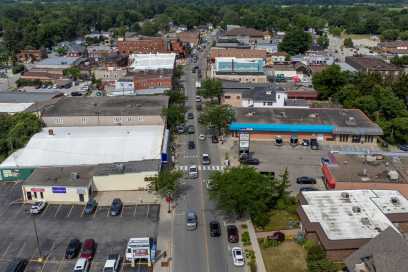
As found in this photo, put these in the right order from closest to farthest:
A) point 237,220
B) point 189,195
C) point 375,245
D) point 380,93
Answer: point 375,245, point 237,220, point 189,195, point 380,93

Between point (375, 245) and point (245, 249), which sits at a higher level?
point (375, 245)

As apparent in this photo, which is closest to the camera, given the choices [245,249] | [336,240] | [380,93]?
[336,240]

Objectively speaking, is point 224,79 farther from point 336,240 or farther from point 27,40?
point 27,40

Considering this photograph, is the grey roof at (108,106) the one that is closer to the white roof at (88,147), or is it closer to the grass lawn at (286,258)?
the white roof at (88,147)

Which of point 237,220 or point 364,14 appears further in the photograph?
point 364,14

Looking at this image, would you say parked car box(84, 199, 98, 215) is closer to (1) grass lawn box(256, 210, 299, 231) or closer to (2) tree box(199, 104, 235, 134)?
(1) grass lawn box(256, 210, 299, 231)

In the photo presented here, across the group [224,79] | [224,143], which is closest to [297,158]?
[224,143]

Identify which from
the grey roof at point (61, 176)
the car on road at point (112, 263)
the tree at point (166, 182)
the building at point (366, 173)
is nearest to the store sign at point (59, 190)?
the grey roof at point (61, 176)
